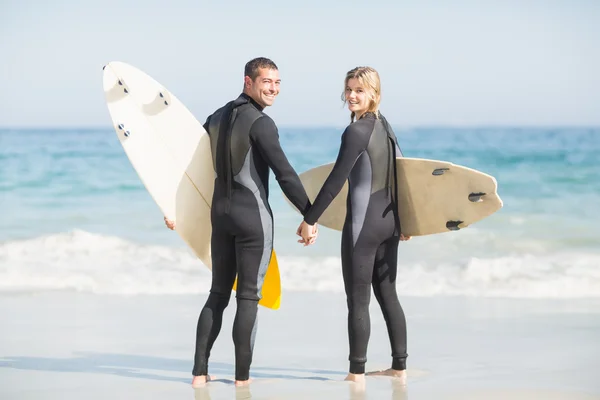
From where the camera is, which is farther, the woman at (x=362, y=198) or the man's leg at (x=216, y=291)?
the man's leg at (x=216, y=291)

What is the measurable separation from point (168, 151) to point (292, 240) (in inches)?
246

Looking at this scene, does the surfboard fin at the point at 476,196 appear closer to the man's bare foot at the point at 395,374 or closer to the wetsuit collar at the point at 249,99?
the man's bare foot at the point at 395,374

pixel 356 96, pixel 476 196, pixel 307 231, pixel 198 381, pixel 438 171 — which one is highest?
pixel 356 96

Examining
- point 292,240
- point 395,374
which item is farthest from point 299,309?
point 292,240

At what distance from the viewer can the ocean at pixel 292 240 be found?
880 centimetres

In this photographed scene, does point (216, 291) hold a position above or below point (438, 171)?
below

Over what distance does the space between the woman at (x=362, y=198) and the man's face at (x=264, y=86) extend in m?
0.34

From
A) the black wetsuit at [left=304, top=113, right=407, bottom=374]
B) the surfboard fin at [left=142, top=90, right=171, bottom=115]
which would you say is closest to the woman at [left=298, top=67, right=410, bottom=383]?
the black wetsuit at [left=304, top=113, right=407, bottom=374]

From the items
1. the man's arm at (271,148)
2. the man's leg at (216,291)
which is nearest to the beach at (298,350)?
the man's leg at (216,291)

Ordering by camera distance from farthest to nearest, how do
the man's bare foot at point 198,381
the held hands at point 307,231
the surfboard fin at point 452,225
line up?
the surfboard fin at point 452,225
the man's bare foot at point 198,381
the held hands at point 307,231

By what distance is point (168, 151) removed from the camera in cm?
518

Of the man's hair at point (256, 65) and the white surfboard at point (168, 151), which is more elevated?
the man's hair at point (256, 65)

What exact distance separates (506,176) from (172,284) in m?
11.0

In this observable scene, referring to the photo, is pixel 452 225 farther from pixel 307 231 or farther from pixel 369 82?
pixel 369 82
